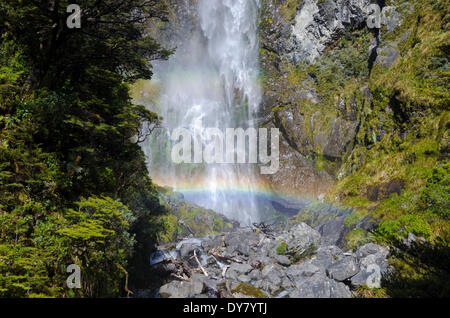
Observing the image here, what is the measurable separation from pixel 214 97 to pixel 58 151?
3141 centimetres

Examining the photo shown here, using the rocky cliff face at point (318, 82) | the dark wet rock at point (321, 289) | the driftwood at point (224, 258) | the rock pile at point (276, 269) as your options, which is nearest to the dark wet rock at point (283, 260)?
the rock pile at point (276, 269)

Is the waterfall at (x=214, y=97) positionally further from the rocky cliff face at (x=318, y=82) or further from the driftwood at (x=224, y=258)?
the driftwood at (x=224, y=258)

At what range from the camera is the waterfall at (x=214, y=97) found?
29250 millimetres

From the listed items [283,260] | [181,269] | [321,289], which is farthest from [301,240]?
[181,269]

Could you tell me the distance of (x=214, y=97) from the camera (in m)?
35.7

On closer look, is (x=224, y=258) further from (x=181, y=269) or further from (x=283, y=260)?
(x=283, y=260)

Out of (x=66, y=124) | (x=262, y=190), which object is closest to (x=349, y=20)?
(x=262, y=190)

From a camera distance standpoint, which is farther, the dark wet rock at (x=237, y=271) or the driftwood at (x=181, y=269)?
the driftwood at (x=181, y=269)

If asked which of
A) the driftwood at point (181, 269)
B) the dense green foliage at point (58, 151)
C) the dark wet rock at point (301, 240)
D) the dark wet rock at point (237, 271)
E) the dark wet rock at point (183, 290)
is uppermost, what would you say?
the dense green foliage at point (58, 151)

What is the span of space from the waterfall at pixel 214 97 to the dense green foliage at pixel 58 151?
21.3 m

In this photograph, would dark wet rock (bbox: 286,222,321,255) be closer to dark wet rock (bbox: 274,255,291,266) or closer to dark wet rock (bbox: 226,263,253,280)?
dark wet rock (bbox: 274,255,291,266)

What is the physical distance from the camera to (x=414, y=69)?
428 inches

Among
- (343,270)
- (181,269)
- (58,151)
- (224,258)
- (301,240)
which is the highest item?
(58,151)

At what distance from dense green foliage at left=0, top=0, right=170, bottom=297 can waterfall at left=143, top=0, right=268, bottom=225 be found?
2129 cm
